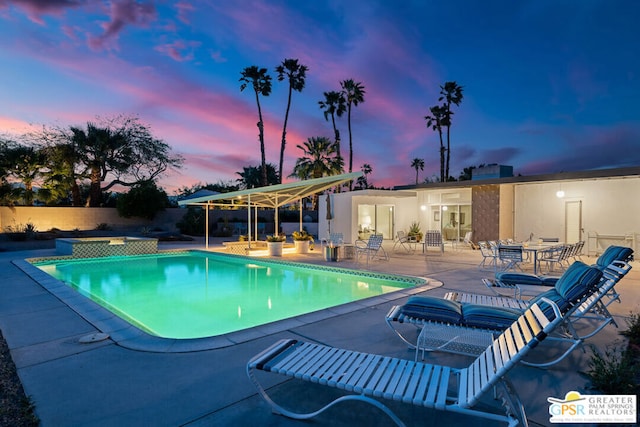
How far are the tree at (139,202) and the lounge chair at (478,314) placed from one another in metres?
21.3

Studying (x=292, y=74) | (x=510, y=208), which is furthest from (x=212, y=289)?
(x=292, y=74)

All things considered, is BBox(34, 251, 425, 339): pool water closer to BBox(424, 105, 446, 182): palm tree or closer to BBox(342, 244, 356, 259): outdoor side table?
BBox(342, 244, 356, 259): outdoor side table

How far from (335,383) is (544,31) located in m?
18.0

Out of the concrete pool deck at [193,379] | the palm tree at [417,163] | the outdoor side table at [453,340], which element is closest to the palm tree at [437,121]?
the palm tree at [417,163]

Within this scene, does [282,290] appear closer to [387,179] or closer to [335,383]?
[335,383]

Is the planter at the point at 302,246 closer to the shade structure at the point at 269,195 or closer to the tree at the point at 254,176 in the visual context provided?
the shade structure at the point at 269,195

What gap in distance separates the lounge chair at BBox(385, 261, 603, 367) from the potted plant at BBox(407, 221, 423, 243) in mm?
12519

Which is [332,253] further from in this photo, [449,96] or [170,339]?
[449,96]

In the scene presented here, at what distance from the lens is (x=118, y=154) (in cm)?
2352

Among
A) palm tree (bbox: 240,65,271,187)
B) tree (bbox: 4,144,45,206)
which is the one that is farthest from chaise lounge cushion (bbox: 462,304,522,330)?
palm tree (bbox: 240,65,271,187)

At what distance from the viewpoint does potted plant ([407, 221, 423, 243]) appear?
16.2 meters

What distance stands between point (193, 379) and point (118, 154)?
24895mm

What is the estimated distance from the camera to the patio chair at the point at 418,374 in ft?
5.92

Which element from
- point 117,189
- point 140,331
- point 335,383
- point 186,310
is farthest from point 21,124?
point 335,383
